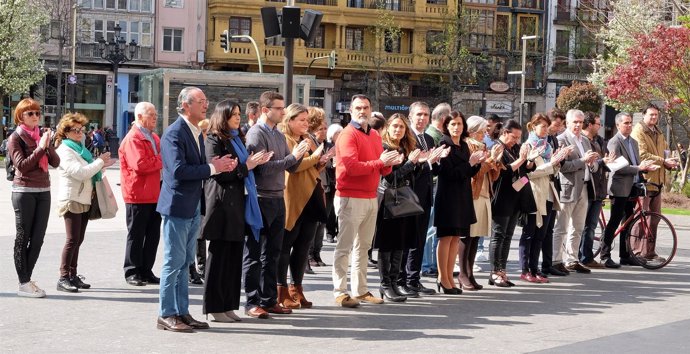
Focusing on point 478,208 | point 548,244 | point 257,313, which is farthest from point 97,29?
point 257,313

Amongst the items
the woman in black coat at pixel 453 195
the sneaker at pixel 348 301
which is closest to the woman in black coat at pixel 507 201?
the woman in black coat at pixel 453 195

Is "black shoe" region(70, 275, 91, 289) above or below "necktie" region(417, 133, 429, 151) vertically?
below

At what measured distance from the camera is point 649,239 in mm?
16016

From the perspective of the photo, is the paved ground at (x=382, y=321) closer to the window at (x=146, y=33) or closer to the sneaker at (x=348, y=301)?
the sneaker at (x=348, y=301)

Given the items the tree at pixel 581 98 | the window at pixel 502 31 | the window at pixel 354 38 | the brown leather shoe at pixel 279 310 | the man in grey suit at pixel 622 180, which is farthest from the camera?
the window at pixel 502 31

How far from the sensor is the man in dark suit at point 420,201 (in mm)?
→ 12664

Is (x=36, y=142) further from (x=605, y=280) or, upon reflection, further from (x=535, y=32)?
(x=535, y=32)

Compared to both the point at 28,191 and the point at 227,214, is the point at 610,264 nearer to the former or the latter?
the point at 227,214

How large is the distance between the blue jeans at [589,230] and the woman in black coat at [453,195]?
11.4 feet

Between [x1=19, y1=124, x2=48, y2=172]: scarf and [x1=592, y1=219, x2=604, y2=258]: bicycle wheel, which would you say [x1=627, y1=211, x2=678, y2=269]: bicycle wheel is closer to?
[x1=592, y1=219, x2=604, y2=258]: bicycle wheel

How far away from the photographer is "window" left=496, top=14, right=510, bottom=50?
75000mm

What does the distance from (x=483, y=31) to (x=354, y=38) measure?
394 inches

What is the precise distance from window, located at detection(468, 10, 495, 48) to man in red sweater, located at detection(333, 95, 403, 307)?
208 ft

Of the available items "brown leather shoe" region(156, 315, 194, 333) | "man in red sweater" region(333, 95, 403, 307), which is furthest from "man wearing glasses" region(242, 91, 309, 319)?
"brown leather shoe" region(156, 315, 194, 333)
